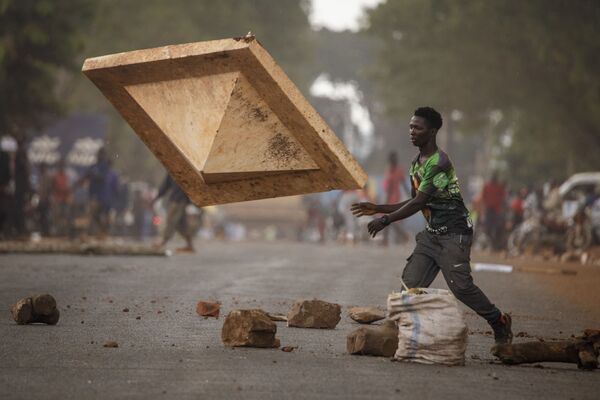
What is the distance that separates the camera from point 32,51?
30766 millimetres

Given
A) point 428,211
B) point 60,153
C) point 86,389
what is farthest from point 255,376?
point 60,153

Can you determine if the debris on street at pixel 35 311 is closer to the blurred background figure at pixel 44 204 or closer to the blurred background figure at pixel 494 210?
the blurred background figure at pixel 44 204

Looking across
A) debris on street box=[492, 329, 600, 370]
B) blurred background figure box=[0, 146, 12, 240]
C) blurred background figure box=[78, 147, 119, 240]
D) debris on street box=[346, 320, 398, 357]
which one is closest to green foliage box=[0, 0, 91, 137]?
blurred background figure box=[78, 147, 119, 240]

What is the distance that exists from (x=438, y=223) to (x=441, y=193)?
22 cm

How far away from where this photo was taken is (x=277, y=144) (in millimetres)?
9602

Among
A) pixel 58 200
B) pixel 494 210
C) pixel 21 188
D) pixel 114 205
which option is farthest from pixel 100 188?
pixel 494 210

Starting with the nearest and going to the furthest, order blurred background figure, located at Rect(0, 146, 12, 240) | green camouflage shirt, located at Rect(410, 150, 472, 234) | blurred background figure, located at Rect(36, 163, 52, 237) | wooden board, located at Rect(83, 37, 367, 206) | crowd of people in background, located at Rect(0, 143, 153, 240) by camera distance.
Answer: green camouflage shirt, located at Rect(410, 150, 472, 234) → wooden board, located at Rect(83, 37, 367, 206) → blurred background figure, located at Rect(0, 146, 12, 240) → crowd of people in background, located at Rect(0, 143, 153, 240) → blurred background figure, located at Rect(36, 163, 52, 237)

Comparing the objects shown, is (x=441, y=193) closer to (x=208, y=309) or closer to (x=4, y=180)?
(x=208, y=309)

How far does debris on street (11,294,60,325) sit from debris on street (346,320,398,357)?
9.15 ft

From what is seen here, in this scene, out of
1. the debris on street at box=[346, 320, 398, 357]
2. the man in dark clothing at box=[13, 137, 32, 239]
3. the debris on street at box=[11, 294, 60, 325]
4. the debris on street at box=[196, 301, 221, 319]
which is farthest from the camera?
the man in dark clothing at box=[13, 137, 32, 239]

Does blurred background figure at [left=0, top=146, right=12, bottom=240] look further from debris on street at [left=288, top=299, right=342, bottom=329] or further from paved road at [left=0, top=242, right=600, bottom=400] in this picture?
debris on street at [left=288, top=299, right=342, bottom=329]

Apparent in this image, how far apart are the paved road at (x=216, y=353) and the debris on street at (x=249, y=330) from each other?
10cm

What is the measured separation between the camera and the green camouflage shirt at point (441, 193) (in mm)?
8492

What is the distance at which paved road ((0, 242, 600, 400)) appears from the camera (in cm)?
686
